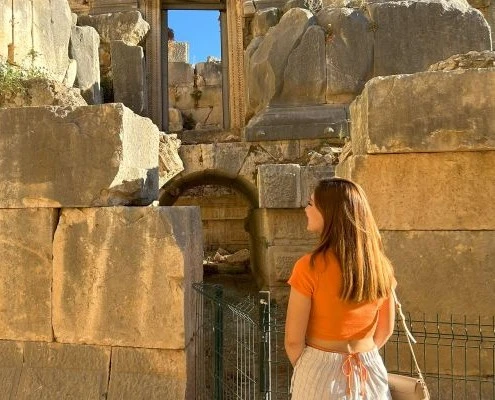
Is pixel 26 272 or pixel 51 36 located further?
pixel 51 36

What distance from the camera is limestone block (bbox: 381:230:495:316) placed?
3.42 metres

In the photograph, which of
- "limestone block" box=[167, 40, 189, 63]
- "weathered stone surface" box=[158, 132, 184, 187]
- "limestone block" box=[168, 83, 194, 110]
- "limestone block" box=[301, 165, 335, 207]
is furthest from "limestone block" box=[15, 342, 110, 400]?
"limestone block" box=[167, 40, 189, 63]

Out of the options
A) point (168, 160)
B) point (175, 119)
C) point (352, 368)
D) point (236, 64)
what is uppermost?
point (175, 119)

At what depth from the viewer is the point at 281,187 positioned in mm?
6738

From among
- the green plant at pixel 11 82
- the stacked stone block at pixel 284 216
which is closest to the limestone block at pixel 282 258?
the stacked stone block at pixel 284 216

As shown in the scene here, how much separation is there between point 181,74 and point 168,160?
39.8ft

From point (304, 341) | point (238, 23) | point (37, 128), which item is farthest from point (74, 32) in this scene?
point (304, 341)

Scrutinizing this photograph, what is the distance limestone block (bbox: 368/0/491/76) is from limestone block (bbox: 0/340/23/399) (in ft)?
23.8

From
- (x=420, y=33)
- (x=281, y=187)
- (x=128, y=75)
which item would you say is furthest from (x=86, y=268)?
(x=420, y=33)

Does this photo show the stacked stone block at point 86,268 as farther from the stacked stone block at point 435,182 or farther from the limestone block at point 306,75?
the limestone block at point 306,75

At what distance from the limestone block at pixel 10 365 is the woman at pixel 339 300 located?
2367mm

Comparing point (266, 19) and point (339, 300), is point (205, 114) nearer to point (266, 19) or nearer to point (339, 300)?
point (266, 19)

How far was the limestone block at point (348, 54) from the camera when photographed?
8.48 m

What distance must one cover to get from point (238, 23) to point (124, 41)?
247cm
